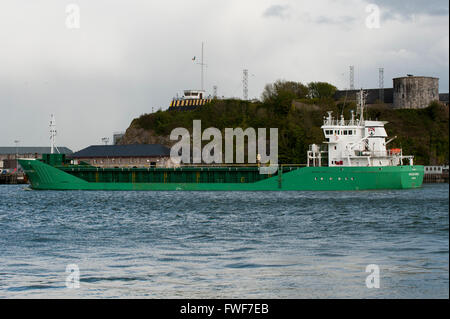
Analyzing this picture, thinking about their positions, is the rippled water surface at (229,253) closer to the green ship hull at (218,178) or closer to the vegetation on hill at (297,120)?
the green ship hull at (218,178)

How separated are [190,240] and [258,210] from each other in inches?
509

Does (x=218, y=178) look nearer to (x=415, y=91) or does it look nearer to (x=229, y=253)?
(x=229, y=253)

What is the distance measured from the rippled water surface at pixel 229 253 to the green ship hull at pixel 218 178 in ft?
61.6

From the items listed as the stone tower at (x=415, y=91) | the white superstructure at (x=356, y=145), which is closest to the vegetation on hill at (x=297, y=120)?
the stone tower at (x=415, y=91)

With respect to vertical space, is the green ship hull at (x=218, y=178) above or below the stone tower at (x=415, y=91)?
below

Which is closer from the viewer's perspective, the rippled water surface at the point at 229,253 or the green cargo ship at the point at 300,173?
the rippled water surface at the point at 229,253

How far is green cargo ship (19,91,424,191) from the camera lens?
5356 centimetres

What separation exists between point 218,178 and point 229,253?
40.6 metres

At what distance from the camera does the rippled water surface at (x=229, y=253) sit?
13.9 m

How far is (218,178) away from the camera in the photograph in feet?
196

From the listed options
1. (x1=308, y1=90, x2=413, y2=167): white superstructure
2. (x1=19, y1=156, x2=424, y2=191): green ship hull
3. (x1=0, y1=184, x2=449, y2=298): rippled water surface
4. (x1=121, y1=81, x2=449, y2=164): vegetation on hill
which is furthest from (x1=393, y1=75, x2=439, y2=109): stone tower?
(x1=0, y1=184, x2=449, y2=298): rippled water surface

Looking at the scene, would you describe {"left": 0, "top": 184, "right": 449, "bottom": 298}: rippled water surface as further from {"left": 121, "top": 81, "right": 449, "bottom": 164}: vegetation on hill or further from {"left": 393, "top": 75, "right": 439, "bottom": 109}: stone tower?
{"left": 393, "top": 75, "right": 439, "bottom": 109}: stone tower

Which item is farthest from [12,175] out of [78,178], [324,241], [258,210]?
[324,241]

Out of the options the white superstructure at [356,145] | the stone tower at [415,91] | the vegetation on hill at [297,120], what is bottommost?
the white superstructure at [356,145]
